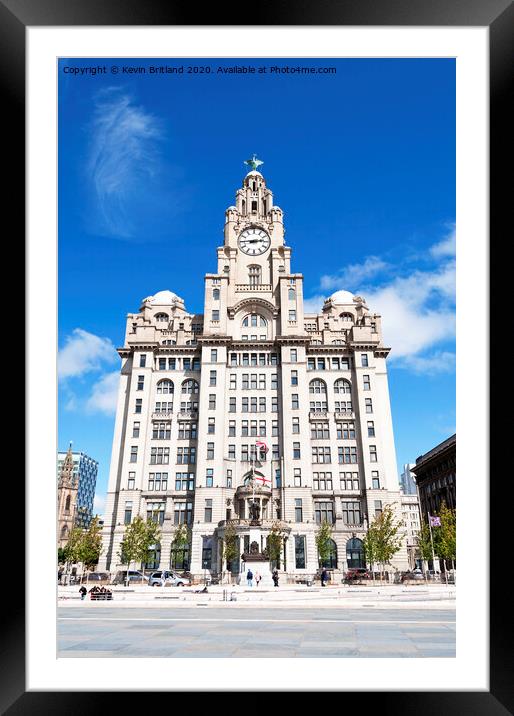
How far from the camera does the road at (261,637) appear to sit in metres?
8.45

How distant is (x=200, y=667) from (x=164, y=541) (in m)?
49.5

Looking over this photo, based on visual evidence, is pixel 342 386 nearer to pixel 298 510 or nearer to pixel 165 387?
pixel 298 510

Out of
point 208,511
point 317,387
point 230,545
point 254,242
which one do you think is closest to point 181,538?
point 208,511

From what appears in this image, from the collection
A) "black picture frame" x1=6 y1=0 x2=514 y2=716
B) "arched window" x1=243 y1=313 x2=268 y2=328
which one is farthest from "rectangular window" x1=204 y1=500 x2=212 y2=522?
"black picture frame" x1=6 y1=0 x2=514 y2=716

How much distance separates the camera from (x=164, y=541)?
173 feet

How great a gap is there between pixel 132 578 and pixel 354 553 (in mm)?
21221

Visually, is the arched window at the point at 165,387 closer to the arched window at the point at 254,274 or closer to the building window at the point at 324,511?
the arched window at the point at 254,274

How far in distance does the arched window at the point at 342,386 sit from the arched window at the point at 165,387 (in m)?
17.9

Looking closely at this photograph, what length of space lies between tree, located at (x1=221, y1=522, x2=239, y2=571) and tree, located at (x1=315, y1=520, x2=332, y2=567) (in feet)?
27.8

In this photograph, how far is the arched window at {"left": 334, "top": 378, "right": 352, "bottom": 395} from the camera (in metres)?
58.9

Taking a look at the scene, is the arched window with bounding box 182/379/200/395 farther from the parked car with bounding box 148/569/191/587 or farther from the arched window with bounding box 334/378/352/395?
the parked car with bounding box 148/569/191/587
